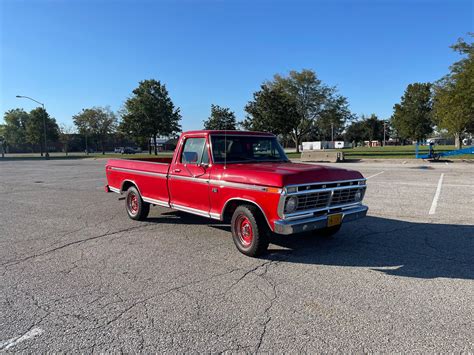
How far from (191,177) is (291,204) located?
2.08 metres

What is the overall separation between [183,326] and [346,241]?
3.64 meters

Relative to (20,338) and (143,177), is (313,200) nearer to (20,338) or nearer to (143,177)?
(20,338)

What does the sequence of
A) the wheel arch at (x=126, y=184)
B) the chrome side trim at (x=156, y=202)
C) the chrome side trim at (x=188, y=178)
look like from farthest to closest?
the wheel arch at (x=126, y=184)
the chrome side trim at (x=156, y=202)
the chrome side trim at (x=188, y=178)

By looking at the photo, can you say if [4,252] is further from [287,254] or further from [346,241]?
[346,241]

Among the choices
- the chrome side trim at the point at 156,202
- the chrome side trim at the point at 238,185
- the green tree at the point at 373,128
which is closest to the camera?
the chrome side trim at the point at 238,185

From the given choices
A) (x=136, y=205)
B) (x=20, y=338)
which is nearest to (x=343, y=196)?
(x=20, y=338)

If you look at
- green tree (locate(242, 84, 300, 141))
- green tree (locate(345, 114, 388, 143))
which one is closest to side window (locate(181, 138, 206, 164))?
green tree (locate(242, 84, 300, 141))

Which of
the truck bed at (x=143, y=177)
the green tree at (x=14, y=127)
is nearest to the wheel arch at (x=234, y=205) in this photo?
the truck bed at (x=143, y=177)

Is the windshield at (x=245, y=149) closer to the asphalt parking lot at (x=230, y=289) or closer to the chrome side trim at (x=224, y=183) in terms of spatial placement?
the chrome side trim at (x=224, y=183)

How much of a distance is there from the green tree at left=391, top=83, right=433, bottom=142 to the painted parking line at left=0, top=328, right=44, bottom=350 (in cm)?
6376

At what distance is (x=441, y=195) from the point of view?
1049cm

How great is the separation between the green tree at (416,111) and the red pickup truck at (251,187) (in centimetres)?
5974

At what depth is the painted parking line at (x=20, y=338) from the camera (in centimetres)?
296

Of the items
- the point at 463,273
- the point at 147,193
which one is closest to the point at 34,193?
the point at 147,193
